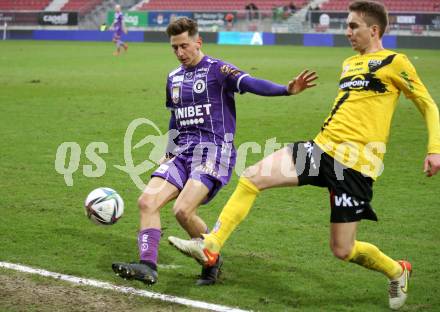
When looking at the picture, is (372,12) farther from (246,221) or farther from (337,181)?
(246,221)

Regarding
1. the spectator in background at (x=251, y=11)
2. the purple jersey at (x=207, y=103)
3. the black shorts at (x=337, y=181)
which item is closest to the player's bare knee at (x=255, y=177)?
the black shorts at (x=337, y=181)

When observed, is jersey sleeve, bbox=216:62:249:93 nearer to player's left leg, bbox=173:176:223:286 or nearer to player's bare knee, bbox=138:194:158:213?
player's left leg, bbox=173:176:223:286

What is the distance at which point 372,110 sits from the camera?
215 inches

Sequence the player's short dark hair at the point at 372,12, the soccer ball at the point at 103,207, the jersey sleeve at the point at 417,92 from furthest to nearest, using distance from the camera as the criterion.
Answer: the soccer ball at the point at 103,207 → the player's short dark hair at the point at 372,12 → the jersey sleeve at the point at 417,92

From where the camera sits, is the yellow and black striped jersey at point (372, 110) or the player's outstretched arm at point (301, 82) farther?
the player's outstretched arm at point (301, 82)

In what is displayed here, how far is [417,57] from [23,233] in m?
27.1

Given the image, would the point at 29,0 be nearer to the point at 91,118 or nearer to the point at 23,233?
the point at 91,118

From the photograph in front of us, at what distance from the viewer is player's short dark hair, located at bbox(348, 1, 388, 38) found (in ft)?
18.1

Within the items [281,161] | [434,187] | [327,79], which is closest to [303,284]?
[281,161]

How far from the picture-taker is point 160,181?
19.9 feet

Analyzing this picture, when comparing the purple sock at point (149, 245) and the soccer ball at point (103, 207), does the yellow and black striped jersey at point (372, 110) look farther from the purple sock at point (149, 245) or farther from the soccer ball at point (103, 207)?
the soccer ball at point (103, 207)

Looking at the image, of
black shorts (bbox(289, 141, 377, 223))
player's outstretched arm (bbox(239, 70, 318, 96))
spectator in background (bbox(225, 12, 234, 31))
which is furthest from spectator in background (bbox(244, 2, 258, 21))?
black shorts (bbox(289, 141, 377, 223))

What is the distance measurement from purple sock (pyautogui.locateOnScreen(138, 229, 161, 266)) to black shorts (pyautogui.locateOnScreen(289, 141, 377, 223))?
1205 mm

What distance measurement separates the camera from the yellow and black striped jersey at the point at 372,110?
5406 mm
